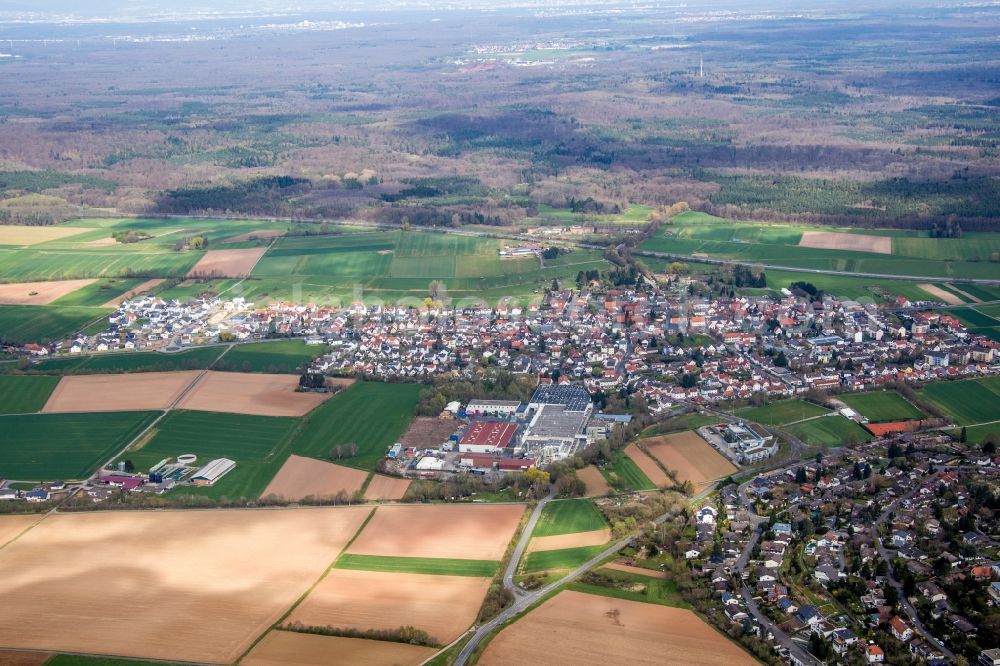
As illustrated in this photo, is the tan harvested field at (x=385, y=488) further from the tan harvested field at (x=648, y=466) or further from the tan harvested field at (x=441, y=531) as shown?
the tan harvested field at (x=648, y=466)

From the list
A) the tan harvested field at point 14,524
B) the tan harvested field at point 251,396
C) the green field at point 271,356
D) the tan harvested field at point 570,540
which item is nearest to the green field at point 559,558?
the tan harvested field at point 570,540

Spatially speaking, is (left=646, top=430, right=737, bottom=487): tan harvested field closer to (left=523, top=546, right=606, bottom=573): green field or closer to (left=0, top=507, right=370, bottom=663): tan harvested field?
(left=523, top=546, right=606, bottom=573): green field

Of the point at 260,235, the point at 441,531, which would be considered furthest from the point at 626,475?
the point at 260,235

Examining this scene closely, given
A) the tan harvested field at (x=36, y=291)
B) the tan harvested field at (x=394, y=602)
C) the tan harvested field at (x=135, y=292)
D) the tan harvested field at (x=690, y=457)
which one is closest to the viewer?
the tan harvested field at (x=394, y=602)

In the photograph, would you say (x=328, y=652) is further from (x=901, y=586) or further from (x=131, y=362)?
(x=131, y=362)

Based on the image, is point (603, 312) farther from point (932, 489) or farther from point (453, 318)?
point (932, 489)

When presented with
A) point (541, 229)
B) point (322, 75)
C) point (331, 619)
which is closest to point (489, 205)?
point (541, 229)

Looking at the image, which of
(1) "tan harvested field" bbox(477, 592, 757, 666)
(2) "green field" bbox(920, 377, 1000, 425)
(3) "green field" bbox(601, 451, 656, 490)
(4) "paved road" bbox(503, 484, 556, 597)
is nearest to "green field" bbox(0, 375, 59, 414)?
(4) "paved road" bbox(503, 484, 556, 597)
